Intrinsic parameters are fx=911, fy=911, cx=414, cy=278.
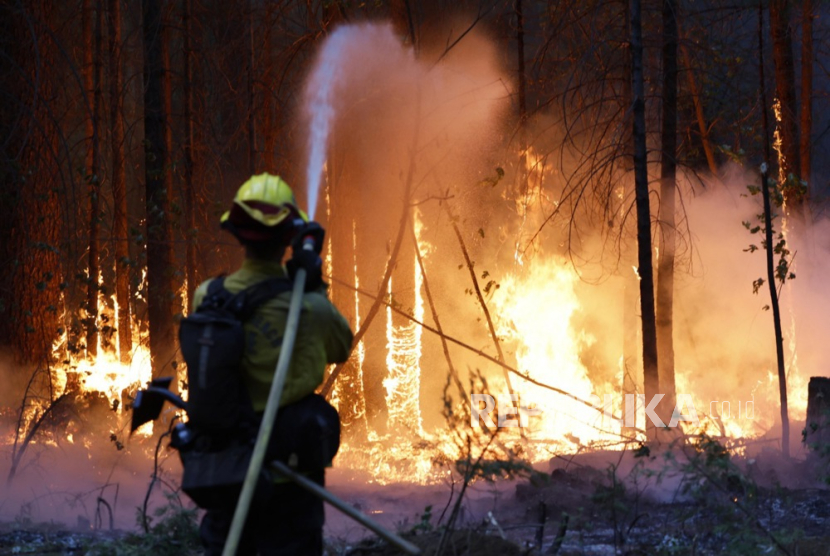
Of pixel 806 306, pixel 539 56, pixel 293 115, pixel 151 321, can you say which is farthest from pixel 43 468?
pixel 806 306

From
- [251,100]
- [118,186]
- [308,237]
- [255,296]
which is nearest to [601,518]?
Answer: [308,237]

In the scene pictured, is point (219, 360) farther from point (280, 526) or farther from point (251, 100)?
point (251, 100)

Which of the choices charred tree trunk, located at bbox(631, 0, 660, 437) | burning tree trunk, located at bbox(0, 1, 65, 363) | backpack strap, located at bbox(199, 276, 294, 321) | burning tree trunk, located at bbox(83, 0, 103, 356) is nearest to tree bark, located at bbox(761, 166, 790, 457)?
charred tree trunk, located at bbox(631, 0, 660, 437)

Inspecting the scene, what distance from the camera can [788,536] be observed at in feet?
17.7

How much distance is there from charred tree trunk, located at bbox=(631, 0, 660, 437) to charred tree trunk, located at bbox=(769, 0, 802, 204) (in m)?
5.09

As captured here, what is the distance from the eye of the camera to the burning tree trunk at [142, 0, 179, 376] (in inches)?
432

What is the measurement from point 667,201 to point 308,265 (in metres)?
7.52

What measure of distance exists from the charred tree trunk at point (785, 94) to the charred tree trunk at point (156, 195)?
28.2 feet

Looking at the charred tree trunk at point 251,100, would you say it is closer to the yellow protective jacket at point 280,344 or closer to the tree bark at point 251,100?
the tree bark at point 251,100

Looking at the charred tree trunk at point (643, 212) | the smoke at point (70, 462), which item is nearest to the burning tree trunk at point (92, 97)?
the smoke at point (70, 462)

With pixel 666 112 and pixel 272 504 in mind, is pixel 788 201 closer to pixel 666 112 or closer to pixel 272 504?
pixel 666 112

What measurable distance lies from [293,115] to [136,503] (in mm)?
6337

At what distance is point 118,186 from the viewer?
14.8 m

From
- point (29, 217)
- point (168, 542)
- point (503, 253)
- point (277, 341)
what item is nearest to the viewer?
point (277, 341)
